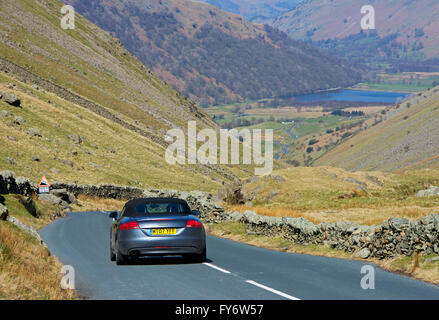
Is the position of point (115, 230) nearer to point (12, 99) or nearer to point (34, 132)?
point (34, 132)

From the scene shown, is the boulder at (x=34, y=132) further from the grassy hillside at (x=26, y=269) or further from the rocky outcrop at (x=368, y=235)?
the grassy hillside at (x=26, y=269)

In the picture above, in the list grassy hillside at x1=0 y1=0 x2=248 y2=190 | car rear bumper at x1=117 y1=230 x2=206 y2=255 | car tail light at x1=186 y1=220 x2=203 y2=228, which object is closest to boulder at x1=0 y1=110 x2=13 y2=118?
grassy hillside at x1=0 y1=0 x2=248 y2=190

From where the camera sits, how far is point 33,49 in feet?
448

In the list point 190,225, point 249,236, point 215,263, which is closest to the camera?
point 190,225

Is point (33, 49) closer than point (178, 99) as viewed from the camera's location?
Yes

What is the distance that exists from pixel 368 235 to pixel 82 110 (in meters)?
99.8

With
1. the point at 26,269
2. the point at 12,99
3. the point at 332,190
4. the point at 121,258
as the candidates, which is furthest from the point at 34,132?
the point at 26,269

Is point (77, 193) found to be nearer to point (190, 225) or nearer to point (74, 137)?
point (74, 137)

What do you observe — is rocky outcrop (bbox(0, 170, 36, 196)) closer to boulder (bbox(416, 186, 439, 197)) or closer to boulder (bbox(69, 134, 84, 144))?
boulder (bbox(416, 186, 439, 197))

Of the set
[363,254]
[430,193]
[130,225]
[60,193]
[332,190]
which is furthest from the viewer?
[60,193]

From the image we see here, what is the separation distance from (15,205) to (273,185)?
25.8 m

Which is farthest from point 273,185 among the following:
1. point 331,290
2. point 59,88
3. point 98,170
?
point 59,88

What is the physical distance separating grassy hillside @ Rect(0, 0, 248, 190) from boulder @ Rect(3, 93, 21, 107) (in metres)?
0.93

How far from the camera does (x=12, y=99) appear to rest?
8856 cm
